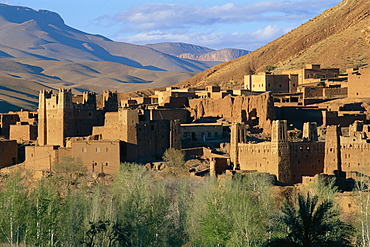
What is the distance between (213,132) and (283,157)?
11.9 metres

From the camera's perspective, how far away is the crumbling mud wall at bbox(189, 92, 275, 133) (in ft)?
218

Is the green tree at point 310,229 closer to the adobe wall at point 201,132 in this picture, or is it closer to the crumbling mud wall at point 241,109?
the adobe wall at point 201,132

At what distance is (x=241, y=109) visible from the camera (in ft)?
222

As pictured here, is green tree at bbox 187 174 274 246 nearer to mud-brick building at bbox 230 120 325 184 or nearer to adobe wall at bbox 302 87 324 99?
mud-brick building at bbox 230 120 325 184

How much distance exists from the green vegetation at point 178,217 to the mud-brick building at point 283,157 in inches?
151

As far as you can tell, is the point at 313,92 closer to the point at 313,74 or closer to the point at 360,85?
the point at 360,85

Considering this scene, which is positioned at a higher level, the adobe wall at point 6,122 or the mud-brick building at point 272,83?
the mud-brick building at point 272,83

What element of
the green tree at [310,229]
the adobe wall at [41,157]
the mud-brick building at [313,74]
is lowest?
the green tree at [310,229]

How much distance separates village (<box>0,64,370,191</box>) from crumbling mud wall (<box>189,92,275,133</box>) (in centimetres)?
8

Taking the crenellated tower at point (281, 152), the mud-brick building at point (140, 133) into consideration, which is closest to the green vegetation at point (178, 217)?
the crenellated tower at point (281, 152)

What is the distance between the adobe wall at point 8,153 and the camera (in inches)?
2501

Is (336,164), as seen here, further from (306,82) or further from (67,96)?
(306,82)

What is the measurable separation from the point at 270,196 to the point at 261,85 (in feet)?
118

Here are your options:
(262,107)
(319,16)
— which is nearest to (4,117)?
(262,107)
